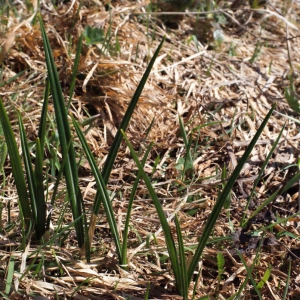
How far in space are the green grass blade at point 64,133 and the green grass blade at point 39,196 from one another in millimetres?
57

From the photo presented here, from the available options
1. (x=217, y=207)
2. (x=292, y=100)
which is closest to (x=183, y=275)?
(x=217, y=207)

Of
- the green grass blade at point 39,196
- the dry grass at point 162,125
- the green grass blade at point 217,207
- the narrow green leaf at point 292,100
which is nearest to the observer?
the green grass blade at point 217,207

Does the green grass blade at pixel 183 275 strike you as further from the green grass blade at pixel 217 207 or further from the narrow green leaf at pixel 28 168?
the narrow green leaf at pixel 28 168

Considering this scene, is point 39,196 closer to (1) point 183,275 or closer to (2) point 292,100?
(1) point 183,275

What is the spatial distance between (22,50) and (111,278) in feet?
3.84

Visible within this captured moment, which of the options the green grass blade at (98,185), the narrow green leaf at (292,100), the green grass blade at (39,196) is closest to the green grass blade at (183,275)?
the green grass blade at (98,185)

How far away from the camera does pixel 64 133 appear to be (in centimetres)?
124

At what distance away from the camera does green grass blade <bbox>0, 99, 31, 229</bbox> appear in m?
1.16

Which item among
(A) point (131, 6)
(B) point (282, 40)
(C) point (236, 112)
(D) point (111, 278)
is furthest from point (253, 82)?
(D) point (111, 278)

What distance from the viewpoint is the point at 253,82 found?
232cm

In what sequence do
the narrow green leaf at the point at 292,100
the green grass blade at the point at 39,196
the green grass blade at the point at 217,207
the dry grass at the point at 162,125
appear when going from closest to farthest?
the green grass blade at the point at 217,207 < the green grass blade at the point at 39,196 < the dry grass at the point at 162,125 < the narrow green leaf at the point at 292,100

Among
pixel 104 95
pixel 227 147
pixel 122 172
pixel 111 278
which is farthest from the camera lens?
pixel 104 95

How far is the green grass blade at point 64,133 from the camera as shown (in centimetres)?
119

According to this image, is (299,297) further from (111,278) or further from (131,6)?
(131,6)
